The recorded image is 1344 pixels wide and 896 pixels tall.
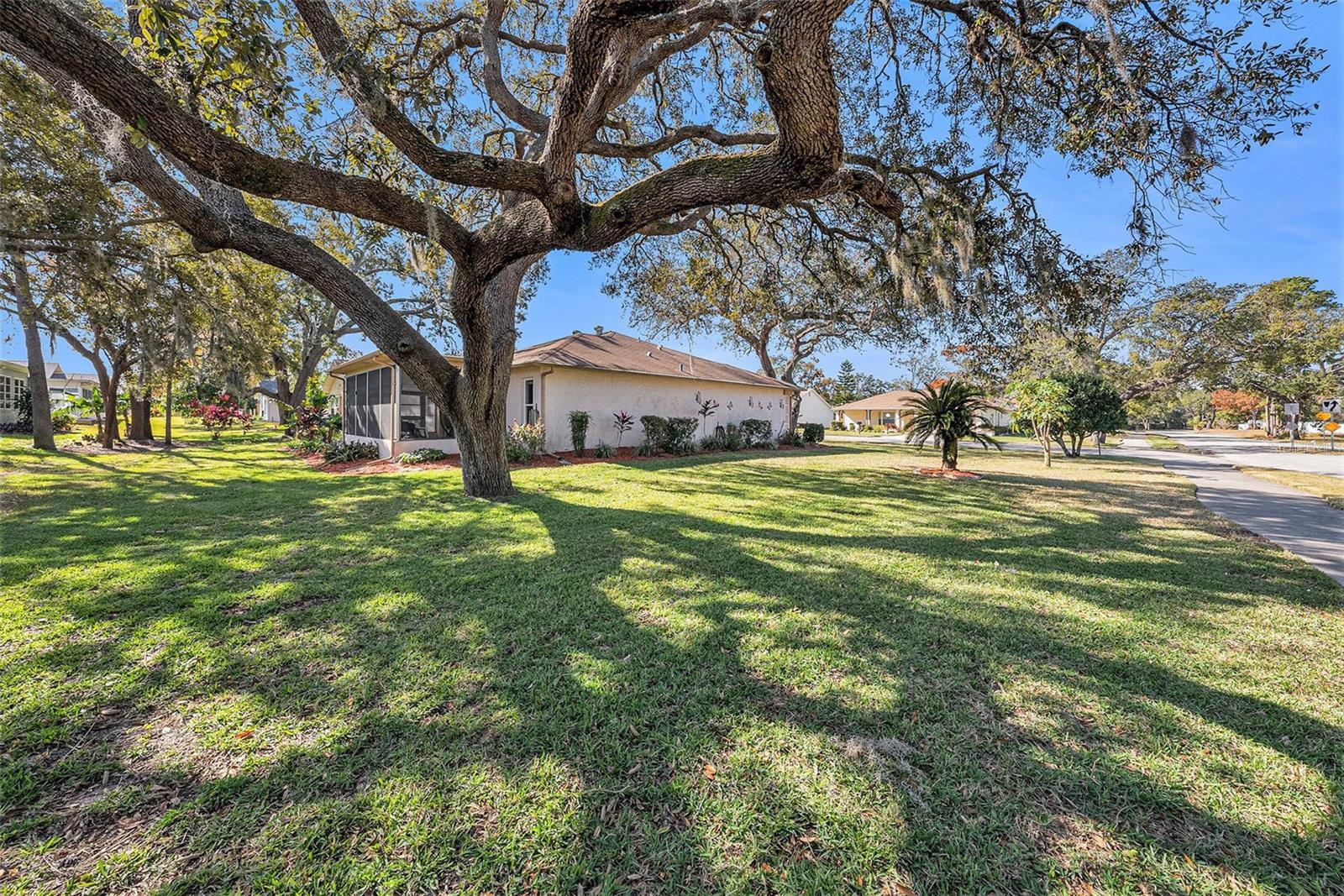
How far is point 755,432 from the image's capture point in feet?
60.4

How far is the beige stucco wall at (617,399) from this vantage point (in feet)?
43.6

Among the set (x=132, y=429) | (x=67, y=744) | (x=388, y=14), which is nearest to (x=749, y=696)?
(x=67, y=744)

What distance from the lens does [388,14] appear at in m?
6.88

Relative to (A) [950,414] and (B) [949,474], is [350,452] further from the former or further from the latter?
(B) [949,474]

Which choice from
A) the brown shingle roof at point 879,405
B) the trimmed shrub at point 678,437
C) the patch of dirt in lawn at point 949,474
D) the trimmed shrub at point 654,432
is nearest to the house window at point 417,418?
the trimmed shrub at point 654,432

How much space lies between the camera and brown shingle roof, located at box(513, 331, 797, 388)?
13557mm

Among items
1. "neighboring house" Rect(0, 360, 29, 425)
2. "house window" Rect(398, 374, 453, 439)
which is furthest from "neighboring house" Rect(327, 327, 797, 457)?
"neighboring house" Rect(0, 360, 29, 425)

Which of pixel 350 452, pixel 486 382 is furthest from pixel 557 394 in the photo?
pixel 486 382

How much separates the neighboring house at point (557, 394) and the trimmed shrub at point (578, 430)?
2.10 feet

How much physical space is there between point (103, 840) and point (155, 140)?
4.44 meters

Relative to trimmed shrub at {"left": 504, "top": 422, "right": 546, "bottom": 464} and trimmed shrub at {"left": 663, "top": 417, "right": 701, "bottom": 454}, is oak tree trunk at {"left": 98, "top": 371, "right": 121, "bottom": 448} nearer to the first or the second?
trimmed shrub at {"left": 504, "top": 422, "right": 546, "bottom": 464}

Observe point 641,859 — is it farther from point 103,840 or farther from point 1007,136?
point 1007,136

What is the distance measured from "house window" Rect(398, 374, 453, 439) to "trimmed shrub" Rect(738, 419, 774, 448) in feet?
33.6

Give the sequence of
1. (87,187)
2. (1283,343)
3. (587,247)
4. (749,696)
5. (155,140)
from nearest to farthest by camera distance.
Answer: (749,696) < (155,140) < (587,247) < (87,187) < (1283,343)
